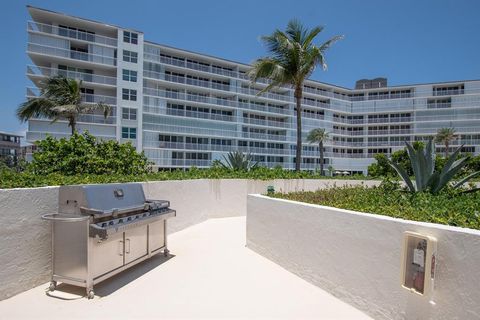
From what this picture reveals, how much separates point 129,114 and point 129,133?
240cm

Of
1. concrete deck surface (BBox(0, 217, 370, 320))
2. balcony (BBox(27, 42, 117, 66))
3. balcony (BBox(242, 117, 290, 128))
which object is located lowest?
concrete deck surface (BBox(0, 217, 370, 320))

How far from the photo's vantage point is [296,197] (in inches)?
248

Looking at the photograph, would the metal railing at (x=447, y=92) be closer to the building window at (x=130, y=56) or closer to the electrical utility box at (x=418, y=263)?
the building window at (x=130, y=56)

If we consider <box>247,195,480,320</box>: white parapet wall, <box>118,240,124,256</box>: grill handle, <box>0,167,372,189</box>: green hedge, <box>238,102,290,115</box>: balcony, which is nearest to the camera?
<box>247,195,480,320</box>: white parapet wall

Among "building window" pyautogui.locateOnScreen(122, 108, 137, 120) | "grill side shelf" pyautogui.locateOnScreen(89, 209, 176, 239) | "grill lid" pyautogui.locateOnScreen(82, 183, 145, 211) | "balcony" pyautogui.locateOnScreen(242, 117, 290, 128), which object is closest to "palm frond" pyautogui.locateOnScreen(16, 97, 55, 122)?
"building window" pyautogui.locateOnScreen(122, 108, 137, 120)

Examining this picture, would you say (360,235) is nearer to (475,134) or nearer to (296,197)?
(296,197)

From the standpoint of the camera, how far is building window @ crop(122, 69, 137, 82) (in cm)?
3828

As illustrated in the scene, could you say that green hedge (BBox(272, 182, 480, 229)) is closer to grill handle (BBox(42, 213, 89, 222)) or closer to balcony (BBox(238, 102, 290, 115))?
grill handle (BBox(42, 213, 89, 222))

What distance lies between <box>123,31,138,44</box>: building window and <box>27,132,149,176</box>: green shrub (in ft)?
116

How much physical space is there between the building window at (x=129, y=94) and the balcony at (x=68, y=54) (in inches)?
138

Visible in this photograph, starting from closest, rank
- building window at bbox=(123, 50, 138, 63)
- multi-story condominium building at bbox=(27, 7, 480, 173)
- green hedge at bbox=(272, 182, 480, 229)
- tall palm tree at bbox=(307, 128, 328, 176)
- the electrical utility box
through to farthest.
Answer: the electrical utility box → green hedge at bbox=(272, 182, 480, 229) → multi-story condominium building at bbox=(27, 7, 480, 173) → building window at bbox=(123, 50, 138, 63) → tall palm tree at bbox=(307, 128, 328, 176)

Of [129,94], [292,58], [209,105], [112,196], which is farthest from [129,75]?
[112,196]

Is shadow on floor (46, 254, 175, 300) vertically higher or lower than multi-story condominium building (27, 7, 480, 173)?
lower

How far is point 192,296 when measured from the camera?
13.7 feet
